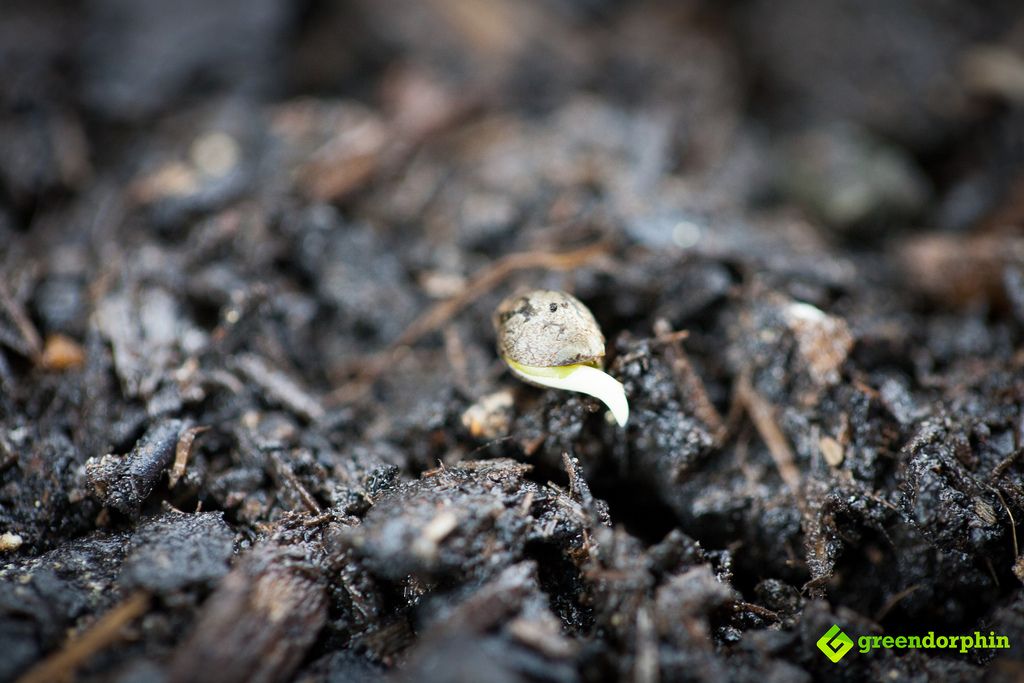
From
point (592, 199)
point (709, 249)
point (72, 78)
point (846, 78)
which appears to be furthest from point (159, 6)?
point (846, 78)

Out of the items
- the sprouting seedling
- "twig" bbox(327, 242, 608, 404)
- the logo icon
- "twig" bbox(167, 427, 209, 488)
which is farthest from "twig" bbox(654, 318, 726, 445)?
"twig" bbox(167, 427, 209, 488)

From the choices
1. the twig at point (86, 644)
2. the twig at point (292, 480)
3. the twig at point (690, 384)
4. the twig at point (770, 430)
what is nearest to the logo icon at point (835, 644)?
the twig at point (770, 430)

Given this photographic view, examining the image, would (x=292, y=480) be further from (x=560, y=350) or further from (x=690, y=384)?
(x=690, y=384)

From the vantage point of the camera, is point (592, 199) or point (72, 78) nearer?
point (592, 199)

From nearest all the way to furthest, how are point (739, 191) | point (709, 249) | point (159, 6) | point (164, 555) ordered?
point (164, 555) → point (709, 249) → point (739, 191) → point (159, 6)

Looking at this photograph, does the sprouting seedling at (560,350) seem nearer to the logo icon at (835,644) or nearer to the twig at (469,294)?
the twig at (469,294)

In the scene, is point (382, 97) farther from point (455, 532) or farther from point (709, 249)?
point (455, 532)
